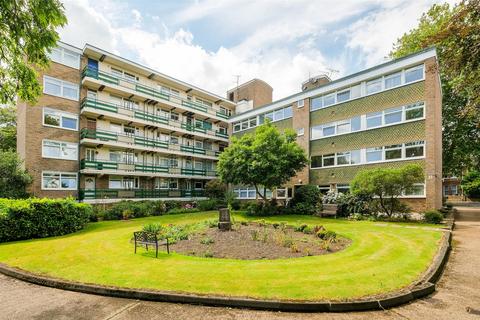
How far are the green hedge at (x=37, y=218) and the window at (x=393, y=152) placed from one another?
2157cm

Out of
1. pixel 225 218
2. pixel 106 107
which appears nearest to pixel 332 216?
pixel 225 218

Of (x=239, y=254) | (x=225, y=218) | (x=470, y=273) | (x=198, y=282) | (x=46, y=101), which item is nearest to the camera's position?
(x=198, y=282)

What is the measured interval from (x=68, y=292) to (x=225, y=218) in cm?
709

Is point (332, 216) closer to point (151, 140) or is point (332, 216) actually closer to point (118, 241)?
point (118, 241)

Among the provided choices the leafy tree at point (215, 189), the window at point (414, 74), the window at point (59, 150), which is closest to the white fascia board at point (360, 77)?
the window at point (414, 74)

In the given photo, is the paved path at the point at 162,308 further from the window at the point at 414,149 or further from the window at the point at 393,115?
the window at the point at 393,115

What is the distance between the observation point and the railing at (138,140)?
23281mm

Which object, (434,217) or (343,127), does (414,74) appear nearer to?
(343,127)

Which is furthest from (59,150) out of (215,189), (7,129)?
(215,189)

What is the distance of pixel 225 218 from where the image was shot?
12.3 m

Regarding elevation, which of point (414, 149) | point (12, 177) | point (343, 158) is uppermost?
point (414, 149)

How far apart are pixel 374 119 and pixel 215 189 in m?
18.2

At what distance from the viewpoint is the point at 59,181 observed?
2184cm

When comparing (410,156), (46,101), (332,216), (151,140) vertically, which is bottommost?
(332,216)
